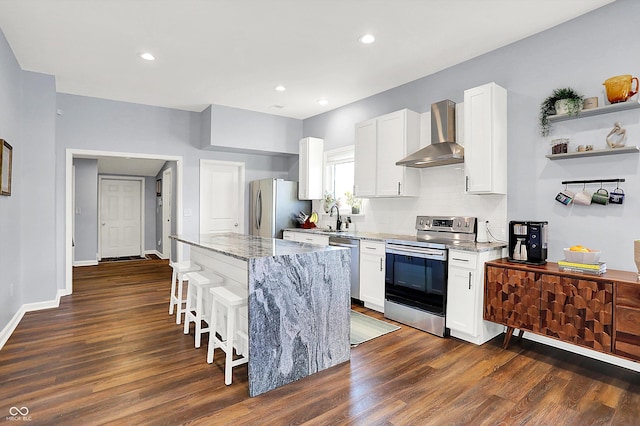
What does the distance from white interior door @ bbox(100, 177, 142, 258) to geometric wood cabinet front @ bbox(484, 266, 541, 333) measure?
8.24 metres

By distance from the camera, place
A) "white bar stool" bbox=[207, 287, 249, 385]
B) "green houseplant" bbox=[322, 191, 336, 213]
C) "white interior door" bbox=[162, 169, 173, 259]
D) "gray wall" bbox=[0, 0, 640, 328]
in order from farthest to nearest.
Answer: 1. "white interior door" bbox=[162, 169, 173, 259]
2. "green houseplant" bbox=[322, 191, 336, 213]
3. "gray wall" bbox=[0, 0, 640, 328]
4. "white bar stool" bbox=[207, 287, 249, 385]

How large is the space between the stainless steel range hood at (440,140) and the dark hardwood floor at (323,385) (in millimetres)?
1829

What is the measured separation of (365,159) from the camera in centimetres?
463

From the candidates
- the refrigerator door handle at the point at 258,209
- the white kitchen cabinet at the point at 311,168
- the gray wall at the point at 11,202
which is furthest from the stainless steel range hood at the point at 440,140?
the gray wall at the point at 11,202

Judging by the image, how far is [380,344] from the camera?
125 inches

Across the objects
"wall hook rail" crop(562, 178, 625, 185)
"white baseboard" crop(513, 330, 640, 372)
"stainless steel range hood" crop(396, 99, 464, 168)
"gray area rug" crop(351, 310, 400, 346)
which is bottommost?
"gray area rug" crop(351, 310, 400, 346)

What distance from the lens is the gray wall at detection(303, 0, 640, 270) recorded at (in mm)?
2736

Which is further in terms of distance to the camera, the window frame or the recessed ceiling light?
the window frame

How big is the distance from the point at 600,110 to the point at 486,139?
0.88 metres

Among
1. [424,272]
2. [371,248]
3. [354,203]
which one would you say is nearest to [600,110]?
[424,272]

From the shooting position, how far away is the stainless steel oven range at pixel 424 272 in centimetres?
337

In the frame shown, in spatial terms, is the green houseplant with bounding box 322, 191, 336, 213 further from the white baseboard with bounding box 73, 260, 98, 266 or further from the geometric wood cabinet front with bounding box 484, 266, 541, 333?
the white baseboard with bounding box 73, 260, 98, 266

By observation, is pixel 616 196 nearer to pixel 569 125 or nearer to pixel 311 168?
pixel 569 125

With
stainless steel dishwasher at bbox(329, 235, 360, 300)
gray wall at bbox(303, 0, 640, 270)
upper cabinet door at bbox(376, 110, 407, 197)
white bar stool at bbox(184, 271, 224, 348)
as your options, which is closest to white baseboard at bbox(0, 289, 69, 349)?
white bar stool at bbox(184, 271, 224, 348)
